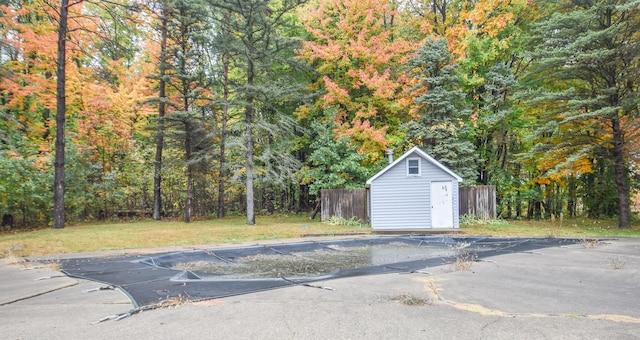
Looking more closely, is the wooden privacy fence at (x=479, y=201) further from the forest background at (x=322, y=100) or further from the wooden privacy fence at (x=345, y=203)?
the wooden privacy fence at (x=345, y=203)

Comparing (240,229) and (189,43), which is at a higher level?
(189,43)

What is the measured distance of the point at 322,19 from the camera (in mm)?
18844

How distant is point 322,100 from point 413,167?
6.41 m

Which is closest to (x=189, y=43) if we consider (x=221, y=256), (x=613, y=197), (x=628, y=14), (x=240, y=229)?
(x=240, y=229)

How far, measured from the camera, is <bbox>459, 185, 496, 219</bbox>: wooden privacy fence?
51.6ft

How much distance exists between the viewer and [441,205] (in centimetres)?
1406

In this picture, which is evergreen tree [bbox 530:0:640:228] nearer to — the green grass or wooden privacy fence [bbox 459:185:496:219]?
wooden privacy fence [bbox 459:185:496:219]

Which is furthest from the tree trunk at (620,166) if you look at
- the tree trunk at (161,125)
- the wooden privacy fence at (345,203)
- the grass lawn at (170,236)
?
the tree trunk at (161,125)

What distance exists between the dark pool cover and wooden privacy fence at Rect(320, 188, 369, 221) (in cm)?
418

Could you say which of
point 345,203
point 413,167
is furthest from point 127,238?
point 413,167

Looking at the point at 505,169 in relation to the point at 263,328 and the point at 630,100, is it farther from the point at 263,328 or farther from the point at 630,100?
the point at 263,328

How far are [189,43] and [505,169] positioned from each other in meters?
17.5

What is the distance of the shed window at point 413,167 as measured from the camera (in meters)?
14.2

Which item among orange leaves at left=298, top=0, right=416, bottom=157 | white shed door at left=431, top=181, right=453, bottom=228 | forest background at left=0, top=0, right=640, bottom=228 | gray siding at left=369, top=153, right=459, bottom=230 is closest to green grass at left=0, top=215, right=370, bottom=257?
gray siding at left=369, top=153, right=459, bottom=230
